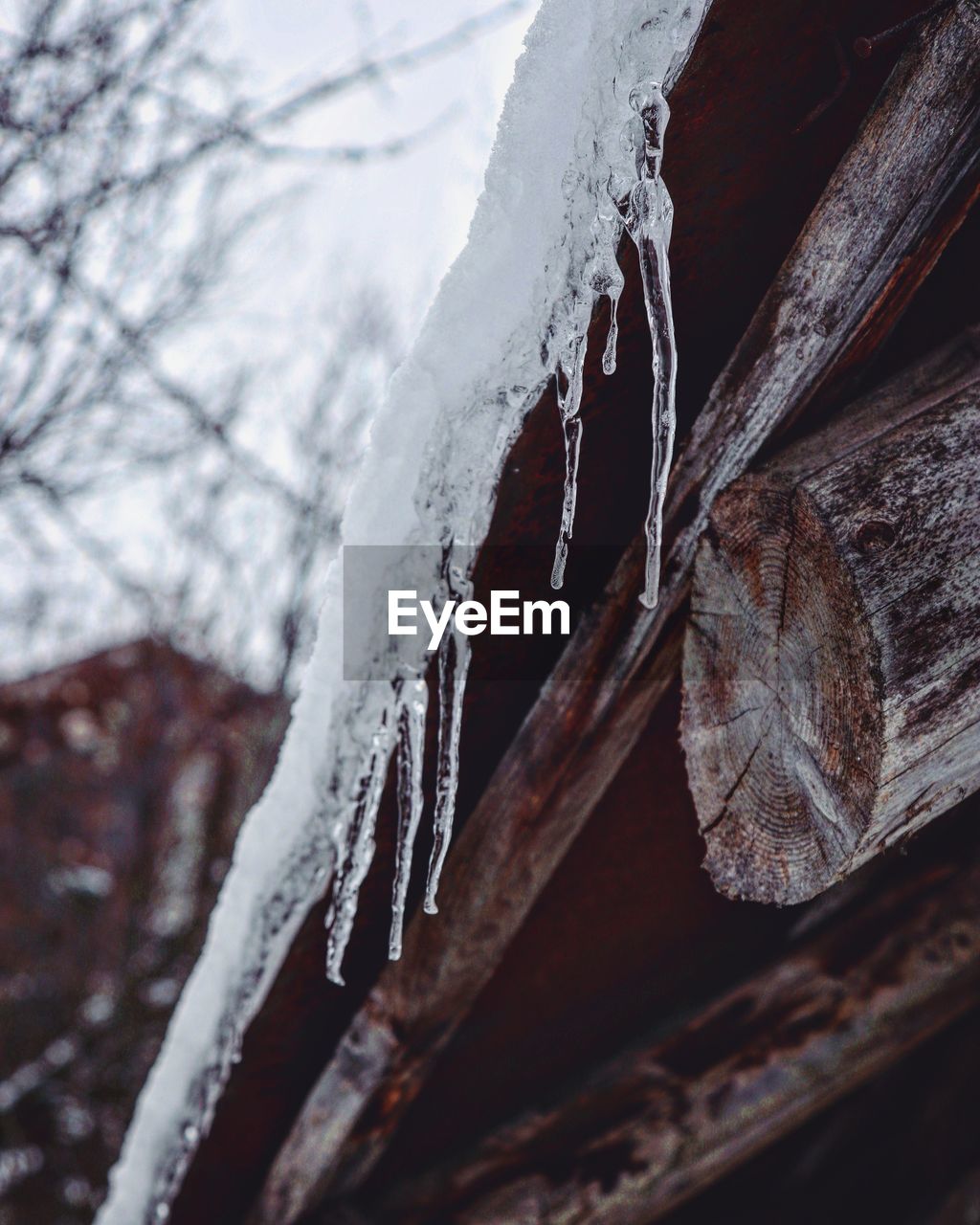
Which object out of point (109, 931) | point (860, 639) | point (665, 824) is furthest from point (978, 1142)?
point (109, 931)

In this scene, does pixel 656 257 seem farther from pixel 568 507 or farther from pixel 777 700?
pixel 777 700

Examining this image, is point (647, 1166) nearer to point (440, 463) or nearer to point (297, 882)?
point (297, 882)

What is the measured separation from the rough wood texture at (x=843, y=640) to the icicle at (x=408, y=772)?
0.32 meters

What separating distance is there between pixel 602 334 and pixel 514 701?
0.51m

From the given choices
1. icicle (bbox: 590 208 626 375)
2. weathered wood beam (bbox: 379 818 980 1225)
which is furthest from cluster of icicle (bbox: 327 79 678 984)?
weathered wood beam (bbox: 379 818 980 1225)

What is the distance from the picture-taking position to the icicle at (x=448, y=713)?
911 millimetres

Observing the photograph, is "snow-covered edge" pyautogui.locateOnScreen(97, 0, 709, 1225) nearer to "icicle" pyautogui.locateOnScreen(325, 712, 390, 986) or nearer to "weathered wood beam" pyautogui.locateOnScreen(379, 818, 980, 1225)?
"icicle" pyautogui.locateOnScreen(325, 712, 390, 986)

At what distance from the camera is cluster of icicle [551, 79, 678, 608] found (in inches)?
28.4

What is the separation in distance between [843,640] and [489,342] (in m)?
0.43

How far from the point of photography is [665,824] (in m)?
1.30

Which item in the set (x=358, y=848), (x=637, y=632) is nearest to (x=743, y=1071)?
(x=358, y=848)

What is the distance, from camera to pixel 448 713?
0.99m

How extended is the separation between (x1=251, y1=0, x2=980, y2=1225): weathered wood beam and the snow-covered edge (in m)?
0.19

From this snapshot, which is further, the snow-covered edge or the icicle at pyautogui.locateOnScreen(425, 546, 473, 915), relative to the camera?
the icicle at pyautogui.locateOnScreen(425, 546, 473, 915)
